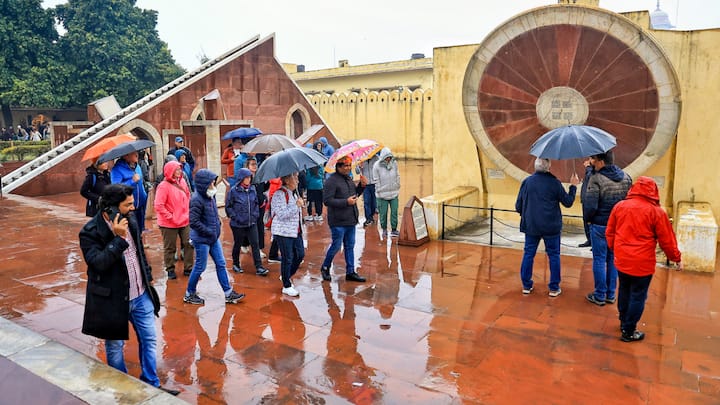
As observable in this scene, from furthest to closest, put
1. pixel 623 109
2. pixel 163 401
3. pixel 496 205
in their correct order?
pixel 496 205
pixel 623 109
pixel 163 401

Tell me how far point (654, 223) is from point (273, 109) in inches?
746

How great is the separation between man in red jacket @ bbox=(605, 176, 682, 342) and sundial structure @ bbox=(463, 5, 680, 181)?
14.0ft

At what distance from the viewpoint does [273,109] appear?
22516 mm

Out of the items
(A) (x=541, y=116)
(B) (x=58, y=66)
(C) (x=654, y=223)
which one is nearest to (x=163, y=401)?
(C) (x=654, y=223)

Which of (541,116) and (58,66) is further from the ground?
(58,66)

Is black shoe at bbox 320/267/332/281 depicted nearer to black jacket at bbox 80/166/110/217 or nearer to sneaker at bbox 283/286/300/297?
sneaker at bbox 283/286/300/297

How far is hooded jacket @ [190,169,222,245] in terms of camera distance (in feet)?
19.2

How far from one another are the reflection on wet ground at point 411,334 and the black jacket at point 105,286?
32.7 inches

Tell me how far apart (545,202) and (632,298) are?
1.50 metres

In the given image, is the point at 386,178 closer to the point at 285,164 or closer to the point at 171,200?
the point at 285,164

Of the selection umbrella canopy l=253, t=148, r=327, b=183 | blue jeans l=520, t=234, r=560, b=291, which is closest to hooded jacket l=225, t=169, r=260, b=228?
umbrella canopy l=253, t=148, r=327, b=183

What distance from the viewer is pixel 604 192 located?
19.4 ft

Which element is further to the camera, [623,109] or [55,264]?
[623,109]

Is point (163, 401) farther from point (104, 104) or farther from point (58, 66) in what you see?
point (58, 66)
